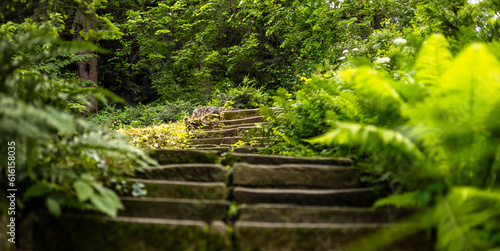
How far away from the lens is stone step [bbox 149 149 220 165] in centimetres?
271

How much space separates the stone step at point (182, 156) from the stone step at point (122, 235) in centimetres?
95

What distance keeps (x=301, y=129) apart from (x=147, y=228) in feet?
7.74

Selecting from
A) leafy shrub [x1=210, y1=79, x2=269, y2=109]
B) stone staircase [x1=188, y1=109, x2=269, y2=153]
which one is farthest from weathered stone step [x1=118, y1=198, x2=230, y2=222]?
leafy shrub [x1=210, y1=79, x2=269, y2=109]

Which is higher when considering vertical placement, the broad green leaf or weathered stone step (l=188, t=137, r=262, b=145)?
weathered stone step (l=188, t=137, r=262, b=145)

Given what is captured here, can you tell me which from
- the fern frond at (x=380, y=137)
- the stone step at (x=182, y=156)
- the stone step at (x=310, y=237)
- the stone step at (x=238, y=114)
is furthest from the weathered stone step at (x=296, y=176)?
the stone step at (x=238, y=114)

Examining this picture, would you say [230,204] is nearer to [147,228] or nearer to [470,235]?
[147,228]

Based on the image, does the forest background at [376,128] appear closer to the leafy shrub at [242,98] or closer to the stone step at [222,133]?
the stone step at [222,133]

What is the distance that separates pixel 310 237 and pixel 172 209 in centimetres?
91

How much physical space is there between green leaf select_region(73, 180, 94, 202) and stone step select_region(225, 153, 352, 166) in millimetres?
1370

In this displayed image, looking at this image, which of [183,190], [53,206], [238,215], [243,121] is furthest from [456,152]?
[243,121]

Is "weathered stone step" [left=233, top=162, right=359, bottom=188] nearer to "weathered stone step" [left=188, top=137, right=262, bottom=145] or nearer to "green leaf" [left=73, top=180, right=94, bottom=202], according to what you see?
"green leaf" [left=73, top=180, right=94, bottom=202]

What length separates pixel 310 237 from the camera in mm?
1785

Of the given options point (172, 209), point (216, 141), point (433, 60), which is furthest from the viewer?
point (216, 141)

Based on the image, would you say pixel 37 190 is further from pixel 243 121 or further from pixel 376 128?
pixel 243 121
